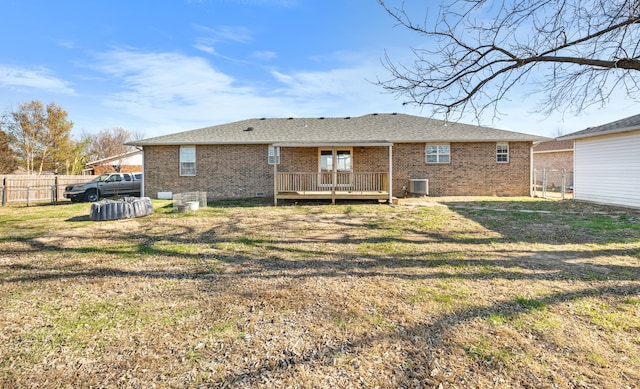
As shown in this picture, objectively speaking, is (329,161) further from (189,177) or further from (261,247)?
(261,247)

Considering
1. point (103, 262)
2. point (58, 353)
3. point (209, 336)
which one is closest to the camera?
point (58, 353)

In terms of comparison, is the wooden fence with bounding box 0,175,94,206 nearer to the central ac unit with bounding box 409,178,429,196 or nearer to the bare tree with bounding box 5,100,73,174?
the bare tree with bounding box 5,100,73,174

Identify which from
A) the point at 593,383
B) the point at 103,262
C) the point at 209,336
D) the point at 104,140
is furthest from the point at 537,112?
the point at 104,140

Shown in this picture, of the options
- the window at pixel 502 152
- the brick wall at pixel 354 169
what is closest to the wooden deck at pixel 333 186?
the brick wall at pixel 354 169

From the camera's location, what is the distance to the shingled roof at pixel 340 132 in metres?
14.6

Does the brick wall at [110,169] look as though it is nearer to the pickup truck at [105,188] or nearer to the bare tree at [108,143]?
the bare tree at [108,143]

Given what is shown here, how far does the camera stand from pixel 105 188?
15500mm

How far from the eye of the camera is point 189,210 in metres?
11.0

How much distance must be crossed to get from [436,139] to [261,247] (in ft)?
37.1

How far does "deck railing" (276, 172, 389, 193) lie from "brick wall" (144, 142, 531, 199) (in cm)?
68

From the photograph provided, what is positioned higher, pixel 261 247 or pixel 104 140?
pixel 104 140

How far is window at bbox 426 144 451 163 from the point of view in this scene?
48.7 feet

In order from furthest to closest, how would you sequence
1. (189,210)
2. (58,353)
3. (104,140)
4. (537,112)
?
(104,140) < (189,210) < (537,112) < (58,353)

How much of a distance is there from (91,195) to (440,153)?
1776cm
